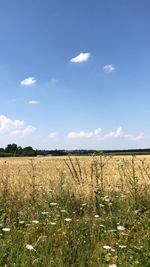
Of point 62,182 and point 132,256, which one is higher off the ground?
point 62,182

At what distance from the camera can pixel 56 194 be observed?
8305mm

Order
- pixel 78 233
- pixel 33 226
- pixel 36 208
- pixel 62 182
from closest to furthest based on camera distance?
pixel 78 233 < pixel 33 226 < pixel 36 208 < pixel 62 182

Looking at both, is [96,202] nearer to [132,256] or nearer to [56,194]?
[56,194]

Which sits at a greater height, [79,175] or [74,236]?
[79,175]

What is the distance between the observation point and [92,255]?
518 cm

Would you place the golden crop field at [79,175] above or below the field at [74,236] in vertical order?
above

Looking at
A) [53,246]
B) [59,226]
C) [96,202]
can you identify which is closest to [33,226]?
[59,226]

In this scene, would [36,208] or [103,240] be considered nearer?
[103,240]

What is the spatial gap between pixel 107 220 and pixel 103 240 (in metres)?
0.70

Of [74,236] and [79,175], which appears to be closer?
[74,236]

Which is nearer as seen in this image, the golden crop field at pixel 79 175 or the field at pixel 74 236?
the field at pixel 74 236

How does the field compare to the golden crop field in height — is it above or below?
below

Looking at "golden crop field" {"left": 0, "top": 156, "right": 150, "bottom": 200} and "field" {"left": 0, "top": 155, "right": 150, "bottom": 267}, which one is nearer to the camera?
"field" {"left": 0, "top": 155, "right": 150, "bottom": 267}

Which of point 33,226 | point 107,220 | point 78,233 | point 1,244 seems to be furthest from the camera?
point 107,220
